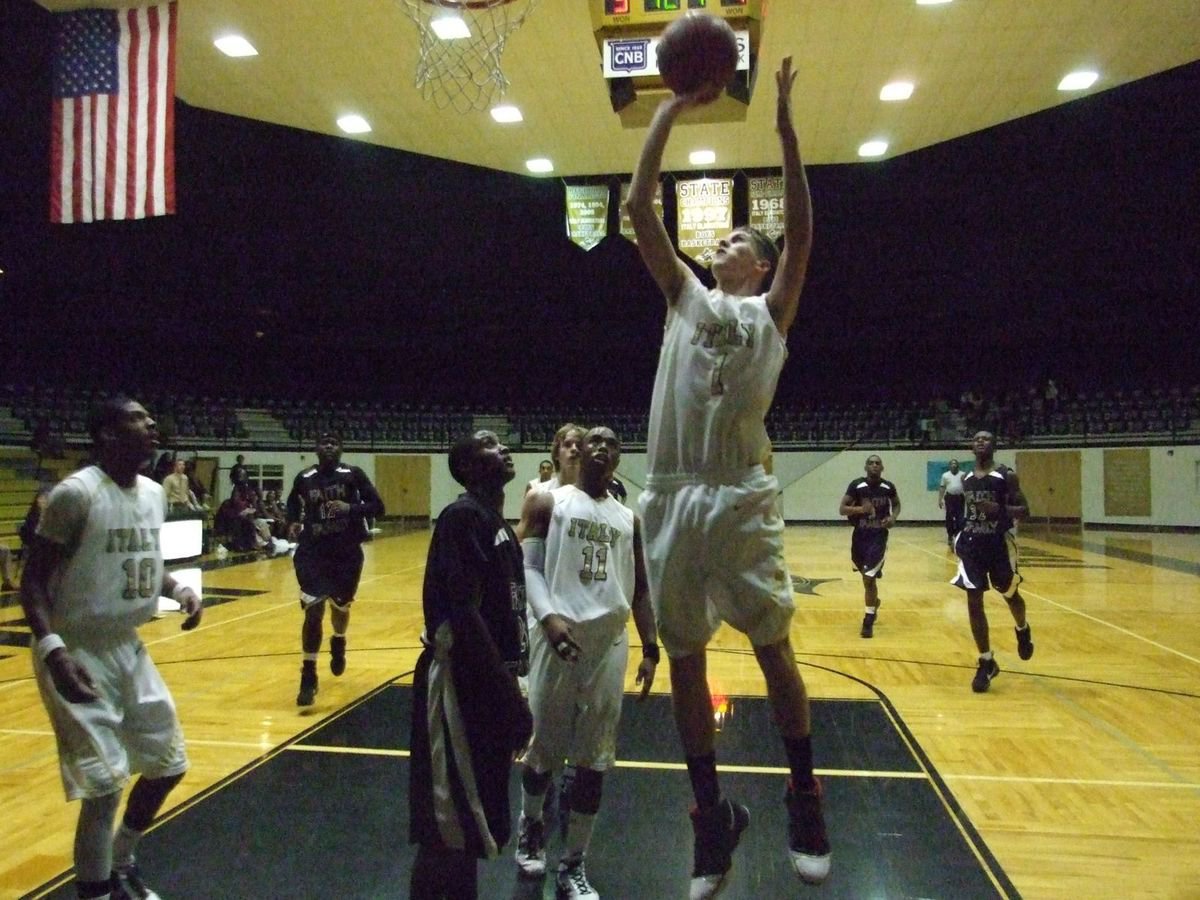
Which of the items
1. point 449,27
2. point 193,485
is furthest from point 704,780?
point 193,485

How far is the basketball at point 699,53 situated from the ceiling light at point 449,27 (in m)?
6.21

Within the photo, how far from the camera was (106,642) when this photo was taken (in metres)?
2.84

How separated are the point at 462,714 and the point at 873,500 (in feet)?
23.0

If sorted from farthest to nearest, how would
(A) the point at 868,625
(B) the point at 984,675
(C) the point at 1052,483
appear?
(C) the point at 1052,483 < (A) the point at 868,625 < (B) the point at 984,675

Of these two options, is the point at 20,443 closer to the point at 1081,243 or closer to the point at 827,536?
the point at 827,536

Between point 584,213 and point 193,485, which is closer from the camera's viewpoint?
point 584,213

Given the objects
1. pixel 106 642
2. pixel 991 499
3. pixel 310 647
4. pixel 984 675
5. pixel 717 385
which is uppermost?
pixel 717 385

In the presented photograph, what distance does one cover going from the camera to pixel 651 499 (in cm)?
238

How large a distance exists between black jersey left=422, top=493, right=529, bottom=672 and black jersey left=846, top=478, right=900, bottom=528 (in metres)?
6.69

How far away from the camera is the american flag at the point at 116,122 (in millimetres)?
7406

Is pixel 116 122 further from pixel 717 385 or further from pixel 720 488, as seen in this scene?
pixel 720 488

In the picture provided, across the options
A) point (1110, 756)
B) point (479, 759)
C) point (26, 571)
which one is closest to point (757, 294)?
point (479, 759)

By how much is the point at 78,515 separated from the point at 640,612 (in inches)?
81.2

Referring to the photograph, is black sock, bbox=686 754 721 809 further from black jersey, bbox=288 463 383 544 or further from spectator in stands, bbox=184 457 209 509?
spectator in stands, bbox=184 457 209 509
